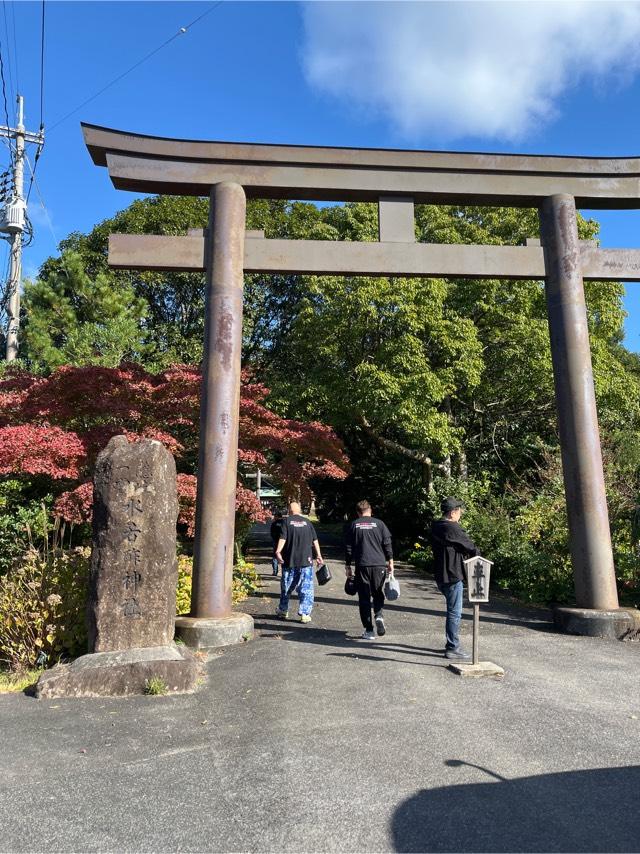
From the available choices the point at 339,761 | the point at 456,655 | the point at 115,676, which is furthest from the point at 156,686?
the point at 456,655

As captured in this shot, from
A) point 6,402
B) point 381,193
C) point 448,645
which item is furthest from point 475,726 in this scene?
point 6,402

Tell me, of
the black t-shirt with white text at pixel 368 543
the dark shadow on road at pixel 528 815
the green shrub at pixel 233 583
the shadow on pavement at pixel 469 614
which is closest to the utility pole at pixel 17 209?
the green shrub at pixel 233 583

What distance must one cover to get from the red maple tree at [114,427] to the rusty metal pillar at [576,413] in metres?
3.99

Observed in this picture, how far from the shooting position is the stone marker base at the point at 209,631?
Answer: 6.30 m

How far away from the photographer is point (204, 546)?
6637 millimetres

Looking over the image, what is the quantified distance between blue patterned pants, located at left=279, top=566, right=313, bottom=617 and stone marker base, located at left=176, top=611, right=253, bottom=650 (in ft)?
4.36

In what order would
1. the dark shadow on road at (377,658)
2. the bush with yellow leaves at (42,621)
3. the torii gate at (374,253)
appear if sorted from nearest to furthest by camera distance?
the dark shadow on road at (377,658)
the bush with yellow leaves at (42,621)
the torii gate at (374,253)

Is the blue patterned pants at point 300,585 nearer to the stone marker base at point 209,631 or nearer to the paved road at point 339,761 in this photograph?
the stone marker base at point 209,631

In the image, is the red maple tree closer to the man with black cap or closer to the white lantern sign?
the man with black cap

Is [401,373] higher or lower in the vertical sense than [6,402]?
higher

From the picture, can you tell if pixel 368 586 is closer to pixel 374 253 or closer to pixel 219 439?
pixel 219 439

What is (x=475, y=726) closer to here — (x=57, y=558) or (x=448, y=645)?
(x=448, y=645)

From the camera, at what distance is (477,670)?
5.27m

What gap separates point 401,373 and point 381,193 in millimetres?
6491
